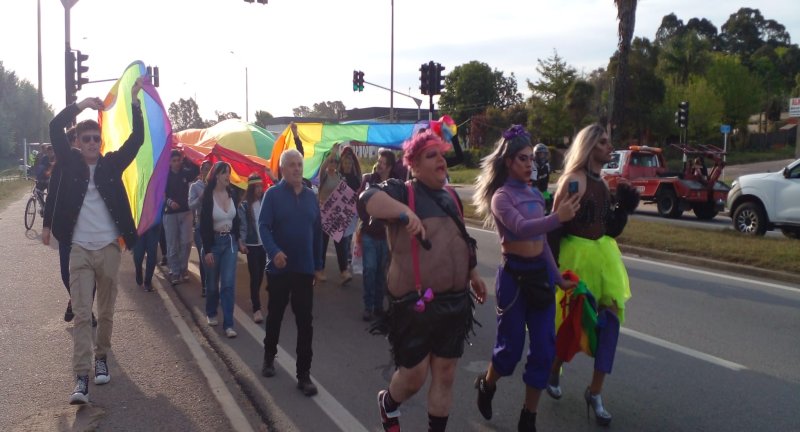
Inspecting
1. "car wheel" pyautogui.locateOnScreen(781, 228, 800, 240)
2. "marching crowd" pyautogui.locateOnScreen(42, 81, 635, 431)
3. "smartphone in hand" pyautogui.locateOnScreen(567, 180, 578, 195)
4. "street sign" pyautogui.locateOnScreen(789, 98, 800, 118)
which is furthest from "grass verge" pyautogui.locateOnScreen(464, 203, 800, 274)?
"street sign" pyautogui.locateOnScreen(789, 98, 800, 118)

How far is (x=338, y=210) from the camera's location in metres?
8.22

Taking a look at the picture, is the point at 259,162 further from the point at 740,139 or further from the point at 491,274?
the point at 740,139

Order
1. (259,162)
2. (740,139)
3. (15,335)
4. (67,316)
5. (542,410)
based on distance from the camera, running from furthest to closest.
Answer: (740,139) < (259,162) < (67,316) < (15,335) < (542,410)

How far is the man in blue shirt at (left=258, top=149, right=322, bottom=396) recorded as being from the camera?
17.1 ft

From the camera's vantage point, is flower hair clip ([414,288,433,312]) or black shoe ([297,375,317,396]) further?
black shoe ([297,375,317,396])

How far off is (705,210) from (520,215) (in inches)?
662

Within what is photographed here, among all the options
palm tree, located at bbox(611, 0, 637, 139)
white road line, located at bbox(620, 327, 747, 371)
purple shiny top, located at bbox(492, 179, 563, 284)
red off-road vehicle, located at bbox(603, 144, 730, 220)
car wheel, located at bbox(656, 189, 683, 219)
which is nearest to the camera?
purple shiny top, located at bbox(492, 179, 563, 284)

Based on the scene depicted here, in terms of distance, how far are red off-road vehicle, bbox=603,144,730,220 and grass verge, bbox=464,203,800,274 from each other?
4.65m

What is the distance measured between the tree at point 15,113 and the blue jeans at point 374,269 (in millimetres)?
70842

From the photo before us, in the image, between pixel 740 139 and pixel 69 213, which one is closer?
pixel 69 213

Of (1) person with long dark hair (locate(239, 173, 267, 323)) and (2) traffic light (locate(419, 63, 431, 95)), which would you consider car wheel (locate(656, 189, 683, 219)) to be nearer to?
(2) traffic light (locate(419, 63, 431, 95))

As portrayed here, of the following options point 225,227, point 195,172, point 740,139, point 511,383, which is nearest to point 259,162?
point 195,172

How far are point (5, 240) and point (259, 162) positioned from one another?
27.2 ft

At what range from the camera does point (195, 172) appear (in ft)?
31.9
